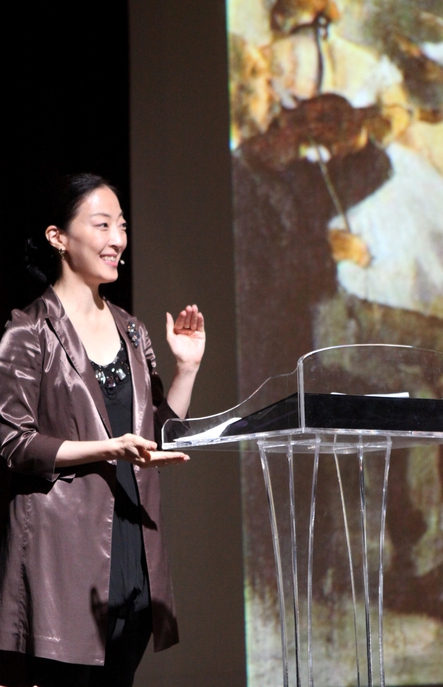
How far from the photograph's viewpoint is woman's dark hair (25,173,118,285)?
2.00 meters

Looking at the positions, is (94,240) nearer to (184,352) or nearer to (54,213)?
(54,213)

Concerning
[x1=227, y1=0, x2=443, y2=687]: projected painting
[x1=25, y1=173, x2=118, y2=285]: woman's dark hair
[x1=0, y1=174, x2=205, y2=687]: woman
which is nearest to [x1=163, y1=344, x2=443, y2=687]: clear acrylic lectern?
[x1=0, y1=174, x2=205, y2=687]: woman

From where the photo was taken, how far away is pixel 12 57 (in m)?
2.95

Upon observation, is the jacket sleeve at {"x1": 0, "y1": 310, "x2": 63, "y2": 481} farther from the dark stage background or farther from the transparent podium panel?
the dark stage background

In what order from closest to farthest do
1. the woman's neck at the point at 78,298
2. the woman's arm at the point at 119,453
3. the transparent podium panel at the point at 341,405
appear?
the transparent podium panel at the point at 341,405 < the woman's arm at the point at 119,453 < the woman's neck at the point at 78,298

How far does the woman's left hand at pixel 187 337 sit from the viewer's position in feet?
6.61

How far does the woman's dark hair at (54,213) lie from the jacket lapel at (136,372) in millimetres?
173

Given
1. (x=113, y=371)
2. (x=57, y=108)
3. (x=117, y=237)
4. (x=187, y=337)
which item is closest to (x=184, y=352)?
(x=187, y=337)

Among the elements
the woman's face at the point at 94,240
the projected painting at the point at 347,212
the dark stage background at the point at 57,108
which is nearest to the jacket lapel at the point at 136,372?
the woman's face at the point at 94,240

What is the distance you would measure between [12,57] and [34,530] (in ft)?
5.98

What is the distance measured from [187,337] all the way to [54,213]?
42cm

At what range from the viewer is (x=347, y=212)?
328cm

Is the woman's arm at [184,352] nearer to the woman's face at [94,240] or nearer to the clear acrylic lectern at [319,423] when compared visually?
the woman's face at [94,240]

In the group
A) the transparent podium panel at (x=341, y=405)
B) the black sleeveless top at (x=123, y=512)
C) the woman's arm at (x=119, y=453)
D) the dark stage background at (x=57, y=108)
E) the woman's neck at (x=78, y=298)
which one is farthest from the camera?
the dark stage background at (x=57, y=108)
